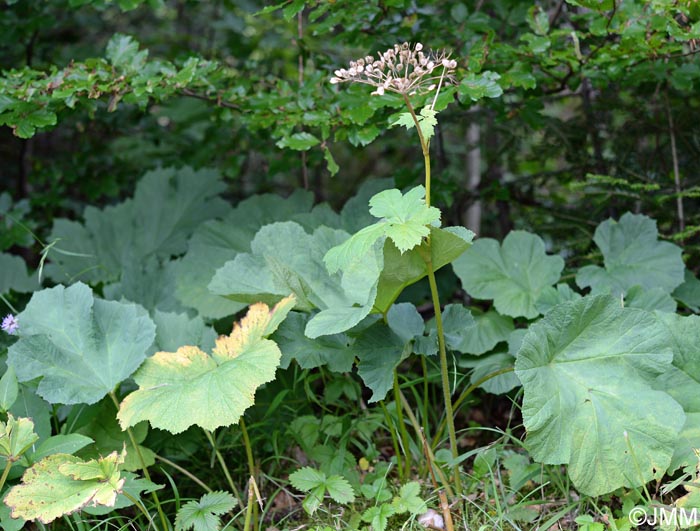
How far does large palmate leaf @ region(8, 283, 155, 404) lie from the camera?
4.94ft

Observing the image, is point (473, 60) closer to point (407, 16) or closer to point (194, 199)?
point (407, 16)

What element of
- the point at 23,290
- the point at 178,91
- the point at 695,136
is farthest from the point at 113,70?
the point at 695,136

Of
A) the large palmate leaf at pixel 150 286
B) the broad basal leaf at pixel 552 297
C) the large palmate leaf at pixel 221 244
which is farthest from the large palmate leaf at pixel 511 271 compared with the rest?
the large palmate leaf at pixel 150 286

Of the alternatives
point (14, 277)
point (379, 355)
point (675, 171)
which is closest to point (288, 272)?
point (379, 355)

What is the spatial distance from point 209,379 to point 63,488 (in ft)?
1.13

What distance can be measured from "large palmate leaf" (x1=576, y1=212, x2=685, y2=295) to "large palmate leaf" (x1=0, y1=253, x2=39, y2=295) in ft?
5.65

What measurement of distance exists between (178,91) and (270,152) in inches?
30.5

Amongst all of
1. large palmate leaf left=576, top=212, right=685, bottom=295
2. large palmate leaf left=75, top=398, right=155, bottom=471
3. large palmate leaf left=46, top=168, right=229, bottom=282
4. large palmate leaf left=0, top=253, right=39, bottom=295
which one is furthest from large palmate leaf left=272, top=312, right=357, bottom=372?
large palmate leaf left=0, top=253, right=39, bottom=295

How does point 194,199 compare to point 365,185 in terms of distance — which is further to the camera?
point 194,199

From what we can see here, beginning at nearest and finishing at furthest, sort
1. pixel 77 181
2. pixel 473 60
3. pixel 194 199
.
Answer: pixel 473 60
pixel 194 199
pixel 77 181

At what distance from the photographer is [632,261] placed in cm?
189

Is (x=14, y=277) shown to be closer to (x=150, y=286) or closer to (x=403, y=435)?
(x=150, y=286)

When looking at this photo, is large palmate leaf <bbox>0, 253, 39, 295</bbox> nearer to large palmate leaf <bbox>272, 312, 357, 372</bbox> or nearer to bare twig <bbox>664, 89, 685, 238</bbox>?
large palmate leaf <bbox>272, 312, 357, 372</bbox>

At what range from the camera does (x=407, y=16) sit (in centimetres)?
202
